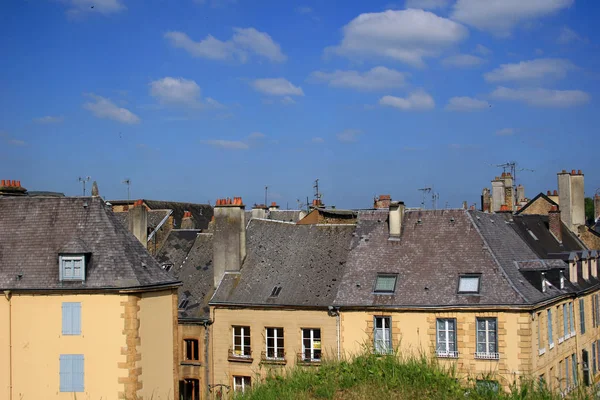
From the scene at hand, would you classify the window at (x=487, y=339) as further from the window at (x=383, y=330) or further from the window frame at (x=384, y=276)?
the window frame at (x=384, y=276)

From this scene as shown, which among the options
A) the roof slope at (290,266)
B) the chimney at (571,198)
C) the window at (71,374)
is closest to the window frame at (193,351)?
the roof slope at (290,266)

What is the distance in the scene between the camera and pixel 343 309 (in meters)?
29.8

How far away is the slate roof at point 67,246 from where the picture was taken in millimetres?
25406

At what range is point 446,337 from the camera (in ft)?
93.7

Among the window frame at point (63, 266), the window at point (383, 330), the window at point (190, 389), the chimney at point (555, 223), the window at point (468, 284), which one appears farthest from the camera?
the chimney at point (555, 223)

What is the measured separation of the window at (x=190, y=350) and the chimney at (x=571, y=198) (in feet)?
67.0

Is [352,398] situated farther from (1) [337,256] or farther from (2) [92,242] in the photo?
(1) [337,256]

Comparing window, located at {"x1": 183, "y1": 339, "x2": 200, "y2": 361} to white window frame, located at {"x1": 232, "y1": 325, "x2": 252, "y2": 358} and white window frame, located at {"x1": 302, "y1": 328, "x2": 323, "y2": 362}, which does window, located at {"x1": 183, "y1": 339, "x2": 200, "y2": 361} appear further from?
white window frame, located at {"x1": 302, "y1": 328, "x2": 323, "y2": 362}

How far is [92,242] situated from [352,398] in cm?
1407

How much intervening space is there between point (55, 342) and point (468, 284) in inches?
553

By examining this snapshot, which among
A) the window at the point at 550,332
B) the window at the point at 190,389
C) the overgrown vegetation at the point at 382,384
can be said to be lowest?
the window at the point at 190,389

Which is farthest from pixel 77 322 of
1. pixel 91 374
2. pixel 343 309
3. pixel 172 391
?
pixel 343 309

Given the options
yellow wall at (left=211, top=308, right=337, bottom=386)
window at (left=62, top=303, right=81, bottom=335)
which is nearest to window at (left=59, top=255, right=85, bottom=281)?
window at (left=62, top=303, right=81, bottom=335)

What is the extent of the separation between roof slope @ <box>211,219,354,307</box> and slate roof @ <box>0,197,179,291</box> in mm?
5346
